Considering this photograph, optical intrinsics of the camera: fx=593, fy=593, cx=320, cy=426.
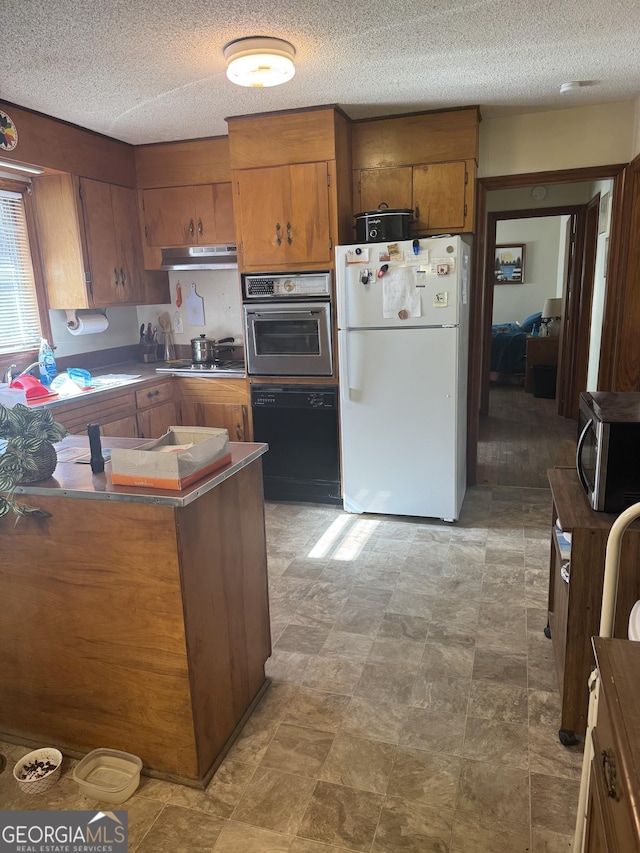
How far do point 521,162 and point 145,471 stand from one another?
3.29m

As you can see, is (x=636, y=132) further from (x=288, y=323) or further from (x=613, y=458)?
(x=613, y=458)

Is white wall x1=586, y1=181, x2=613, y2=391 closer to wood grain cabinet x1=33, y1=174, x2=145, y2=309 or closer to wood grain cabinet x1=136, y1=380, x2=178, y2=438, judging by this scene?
wood grain cabinet x1=136, y1=380, x2=178, y2=438

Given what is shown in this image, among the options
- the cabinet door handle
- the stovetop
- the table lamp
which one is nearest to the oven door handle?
the stovetop

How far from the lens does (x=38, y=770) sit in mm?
1778

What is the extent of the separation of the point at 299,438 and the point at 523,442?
2414 millimetres

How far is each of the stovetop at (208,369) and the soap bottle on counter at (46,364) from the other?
2.30ft

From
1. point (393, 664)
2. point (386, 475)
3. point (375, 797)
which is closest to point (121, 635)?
point (375, 797)

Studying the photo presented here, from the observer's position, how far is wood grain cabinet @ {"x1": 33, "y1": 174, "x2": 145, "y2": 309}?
3701 millimetres

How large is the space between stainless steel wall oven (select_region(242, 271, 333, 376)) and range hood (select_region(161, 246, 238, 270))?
0.39 metres

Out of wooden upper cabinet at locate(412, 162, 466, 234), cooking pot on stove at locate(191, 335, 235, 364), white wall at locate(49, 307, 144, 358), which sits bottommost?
cooking pot on stove at locate(191, 335, 235, 364)

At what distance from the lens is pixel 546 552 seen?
3.23 m

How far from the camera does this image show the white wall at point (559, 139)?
11.6 feet

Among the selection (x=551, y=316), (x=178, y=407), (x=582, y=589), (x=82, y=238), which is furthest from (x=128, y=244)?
(x=551, y=316)

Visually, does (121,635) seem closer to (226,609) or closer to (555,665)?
(226,609)
